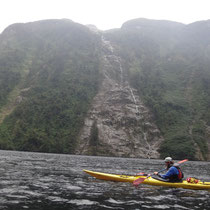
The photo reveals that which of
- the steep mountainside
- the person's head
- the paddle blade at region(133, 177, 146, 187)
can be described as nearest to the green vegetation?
the steep mountainside

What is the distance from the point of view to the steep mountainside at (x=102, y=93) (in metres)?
70.7

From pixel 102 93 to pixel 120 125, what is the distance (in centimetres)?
1967

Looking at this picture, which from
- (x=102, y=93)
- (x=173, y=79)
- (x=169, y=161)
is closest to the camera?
(x=169, y=161)

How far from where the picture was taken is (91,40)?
445ft

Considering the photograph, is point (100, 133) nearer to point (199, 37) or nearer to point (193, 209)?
point (193, 209)

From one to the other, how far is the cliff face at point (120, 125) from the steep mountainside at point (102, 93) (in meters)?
0.30

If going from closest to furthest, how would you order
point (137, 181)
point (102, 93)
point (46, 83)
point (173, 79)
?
point (137, 181)
point (102, 93)
point (46, 83)
point (173, 79)

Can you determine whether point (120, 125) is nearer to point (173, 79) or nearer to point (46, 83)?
point (46, 83)

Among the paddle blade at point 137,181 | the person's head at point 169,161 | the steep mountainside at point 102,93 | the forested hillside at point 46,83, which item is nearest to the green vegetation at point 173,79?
the steep mountainside at point 102,93

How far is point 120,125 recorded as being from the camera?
78.6m

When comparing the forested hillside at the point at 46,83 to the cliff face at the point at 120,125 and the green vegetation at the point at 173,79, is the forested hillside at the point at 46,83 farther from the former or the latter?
the green vegetation at the point at 173,79

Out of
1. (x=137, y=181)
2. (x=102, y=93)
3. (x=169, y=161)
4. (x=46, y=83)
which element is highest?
(x=46, y=83)

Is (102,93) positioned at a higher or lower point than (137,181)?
higher

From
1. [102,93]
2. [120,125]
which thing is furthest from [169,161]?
[102,93]
